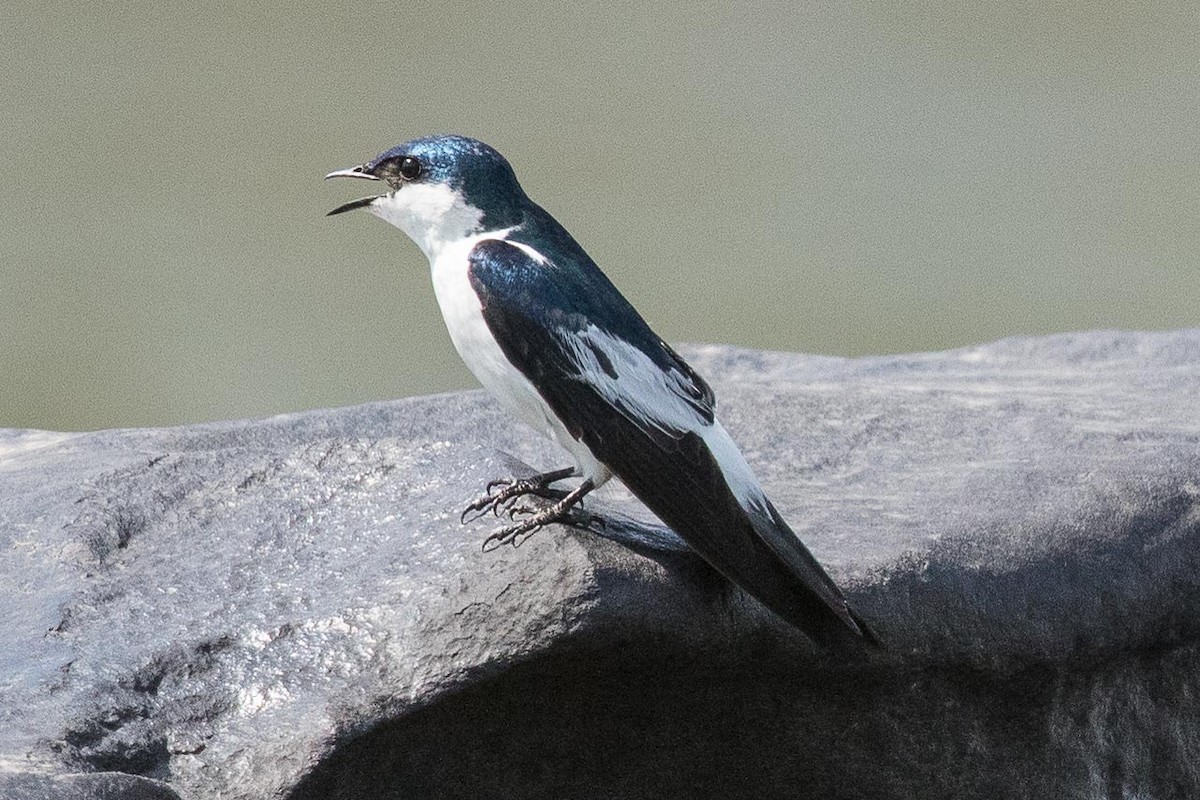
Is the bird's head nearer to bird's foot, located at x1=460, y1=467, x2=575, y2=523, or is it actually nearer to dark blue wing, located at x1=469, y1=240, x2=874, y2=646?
dark blue wing, located at x1=469, y1=240, x2=874, y2=646

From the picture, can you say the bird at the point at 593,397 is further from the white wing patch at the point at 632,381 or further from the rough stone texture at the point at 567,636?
the rough stone texture at the point at 567,636

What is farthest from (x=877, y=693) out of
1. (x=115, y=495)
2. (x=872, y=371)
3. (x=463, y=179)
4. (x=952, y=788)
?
(x=872, y=371)

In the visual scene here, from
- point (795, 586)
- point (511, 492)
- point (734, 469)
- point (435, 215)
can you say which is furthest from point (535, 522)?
point (435, 215)

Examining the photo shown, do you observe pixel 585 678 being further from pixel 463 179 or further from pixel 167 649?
pixel 463 179

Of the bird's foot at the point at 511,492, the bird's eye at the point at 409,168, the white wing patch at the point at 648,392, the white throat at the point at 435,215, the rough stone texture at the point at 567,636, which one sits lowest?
the rough stone texture at the point at 567,636

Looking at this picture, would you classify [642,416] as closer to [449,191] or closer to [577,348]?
[577,348]

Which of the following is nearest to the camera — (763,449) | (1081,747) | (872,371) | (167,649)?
(167,649)

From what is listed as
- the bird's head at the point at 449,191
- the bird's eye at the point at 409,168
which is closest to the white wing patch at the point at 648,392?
the bird's head at the point at 449,191
